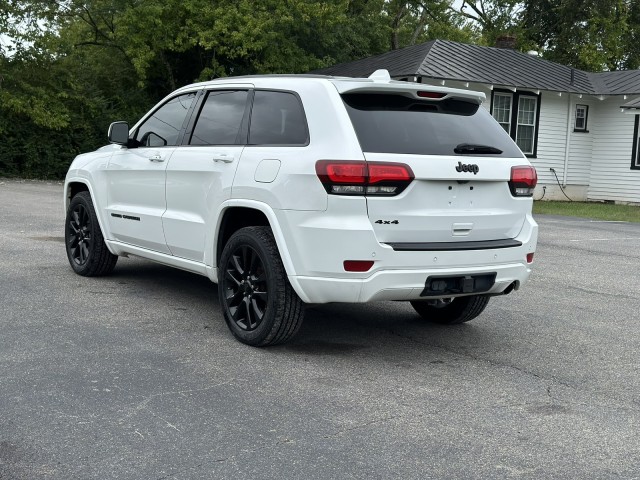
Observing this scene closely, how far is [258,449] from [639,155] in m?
25.2

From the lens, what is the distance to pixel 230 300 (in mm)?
5758

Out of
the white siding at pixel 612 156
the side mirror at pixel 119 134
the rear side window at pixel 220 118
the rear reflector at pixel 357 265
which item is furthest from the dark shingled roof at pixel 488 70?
the rear reflector at pixel 357 265

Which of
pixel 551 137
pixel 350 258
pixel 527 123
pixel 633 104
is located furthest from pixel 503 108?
pixel 350 258

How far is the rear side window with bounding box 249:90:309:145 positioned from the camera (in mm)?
5418

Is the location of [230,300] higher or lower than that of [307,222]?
lower

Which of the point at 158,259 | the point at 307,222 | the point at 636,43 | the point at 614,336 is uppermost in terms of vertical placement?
the point at 636,43

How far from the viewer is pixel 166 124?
692 centimetres

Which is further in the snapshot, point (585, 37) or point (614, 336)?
point (585, 37)

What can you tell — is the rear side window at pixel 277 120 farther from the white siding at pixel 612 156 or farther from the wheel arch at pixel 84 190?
the white siding at pixel 612 156

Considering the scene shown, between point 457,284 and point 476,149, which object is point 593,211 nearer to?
point 476,149

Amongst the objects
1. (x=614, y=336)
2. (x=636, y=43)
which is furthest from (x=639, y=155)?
(x=614, y=336)

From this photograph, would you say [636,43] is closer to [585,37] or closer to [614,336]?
[585,37]

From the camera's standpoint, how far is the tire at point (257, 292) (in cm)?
529

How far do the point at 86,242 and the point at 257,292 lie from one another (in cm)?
312
